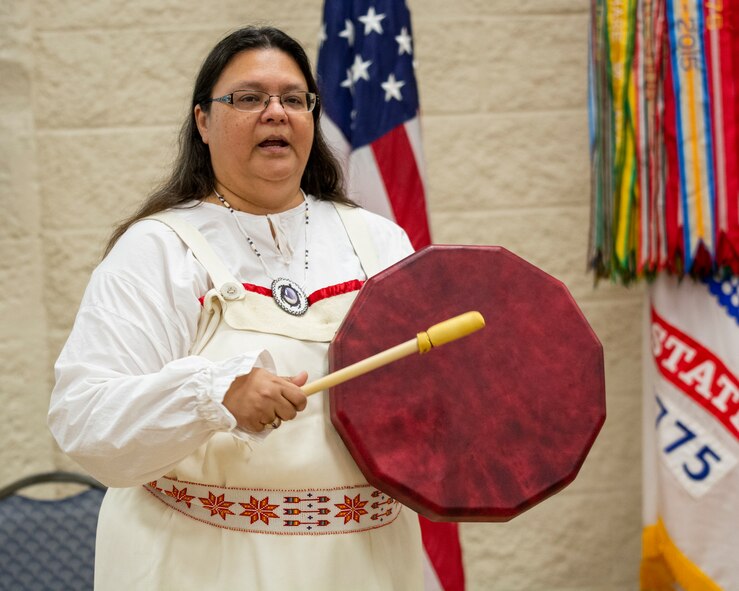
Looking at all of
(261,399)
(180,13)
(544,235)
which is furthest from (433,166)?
(261,399)

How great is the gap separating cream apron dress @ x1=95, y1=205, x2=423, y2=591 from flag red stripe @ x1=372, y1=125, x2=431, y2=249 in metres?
1.01

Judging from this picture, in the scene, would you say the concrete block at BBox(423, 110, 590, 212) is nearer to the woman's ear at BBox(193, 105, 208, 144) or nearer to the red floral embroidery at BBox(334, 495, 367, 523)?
the woman's ear at BBox(193, 105, 208, 144)

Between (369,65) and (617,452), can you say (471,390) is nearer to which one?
(369,65)

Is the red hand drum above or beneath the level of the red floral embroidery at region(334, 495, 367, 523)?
above

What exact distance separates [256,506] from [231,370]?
0.30 meters

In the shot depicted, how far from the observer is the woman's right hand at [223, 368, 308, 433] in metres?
1.35

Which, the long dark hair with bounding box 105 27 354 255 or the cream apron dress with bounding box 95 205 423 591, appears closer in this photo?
the cream apron dress with bounding box 95 205 423 591

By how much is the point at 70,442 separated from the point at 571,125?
2.22 metres

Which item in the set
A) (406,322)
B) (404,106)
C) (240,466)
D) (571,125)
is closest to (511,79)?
(571,125)

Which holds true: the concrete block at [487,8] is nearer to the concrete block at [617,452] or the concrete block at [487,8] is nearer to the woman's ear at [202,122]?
the concrete block at [617,452]

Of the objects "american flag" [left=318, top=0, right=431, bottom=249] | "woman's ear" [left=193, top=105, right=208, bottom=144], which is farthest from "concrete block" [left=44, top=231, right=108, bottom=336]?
"woman's ear" [left=193, top=105, right=208, bottom=144]

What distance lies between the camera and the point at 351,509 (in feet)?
5.20

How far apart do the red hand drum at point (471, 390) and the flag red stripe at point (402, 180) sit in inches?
37.7

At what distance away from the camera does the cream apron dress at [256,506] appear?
1.53m
